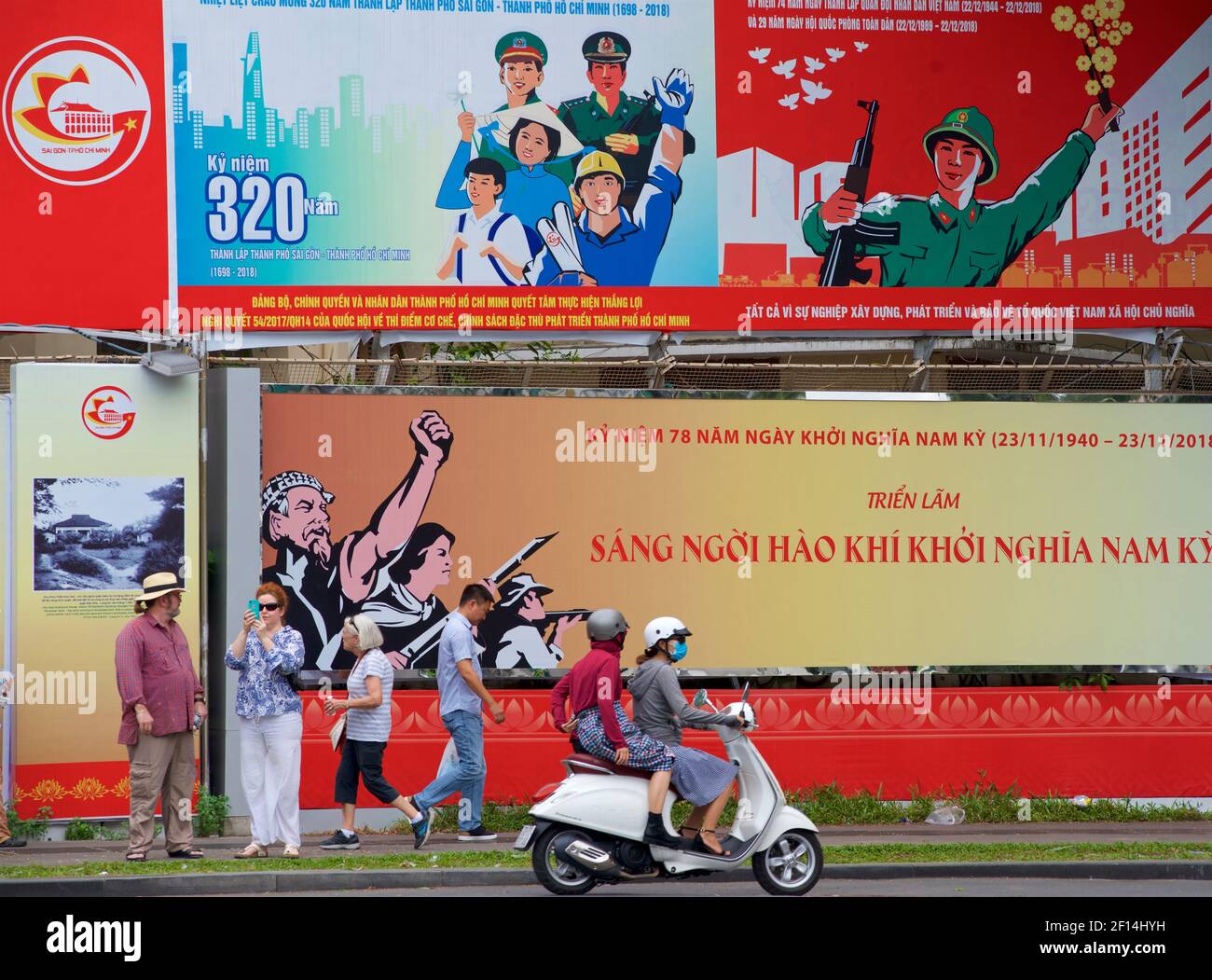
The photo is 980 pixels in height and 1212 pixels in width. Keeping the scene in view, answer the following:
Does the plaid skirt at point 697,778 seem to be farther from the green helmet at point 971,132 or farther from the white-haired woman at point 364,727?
the green helmet at point 971,132

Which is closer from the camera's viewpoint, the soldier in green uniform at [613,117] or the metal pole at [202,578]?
the metal pole at [202,578]

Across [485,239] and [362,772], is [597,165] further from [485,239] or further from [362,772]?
[362,772]

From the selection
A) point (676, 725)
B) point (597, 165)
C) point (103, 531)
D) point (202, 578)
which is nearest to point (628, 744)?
point (676, 725)

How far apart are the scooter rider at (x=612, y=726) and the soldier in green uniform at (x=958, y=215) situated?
5.60m

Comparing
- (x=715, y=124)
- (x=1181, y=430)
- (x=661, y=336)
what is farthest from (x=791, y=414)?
(x=1181, y=430)

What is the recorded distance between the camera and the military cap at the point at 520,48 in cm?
1358

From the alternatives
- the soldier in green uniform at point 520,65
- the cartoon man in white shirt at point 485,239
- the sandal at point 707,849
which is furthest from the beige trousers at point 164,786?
the soldier in green uniform at point 520,65

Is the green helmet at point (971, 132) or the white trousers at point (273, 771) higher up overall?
the green helmet at point (971, 132)

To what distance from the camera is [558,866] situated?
938 centimetres

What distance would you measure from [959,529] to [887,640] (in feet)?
3.90

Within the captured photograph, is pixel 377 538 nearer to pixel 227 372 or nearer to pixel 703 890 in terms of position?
pixel 227 372

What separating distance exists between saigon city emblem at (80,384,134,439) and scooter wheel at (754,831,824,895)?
6.13 meters

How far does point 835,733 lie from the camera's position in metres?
13.2

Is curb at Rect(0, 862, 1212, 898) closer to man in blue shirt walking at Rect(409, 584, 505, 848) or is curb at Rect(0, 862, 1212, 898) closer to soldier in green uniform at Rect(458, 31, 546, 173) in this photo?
man in blue shirt walking at Rect(409, 584, 505, 848)
